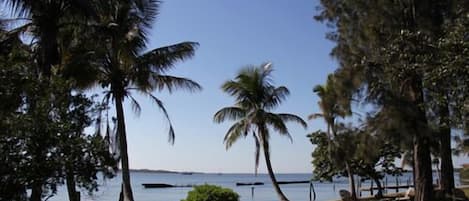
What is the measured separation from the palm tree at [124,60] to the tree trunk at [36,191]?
7690 millimetres

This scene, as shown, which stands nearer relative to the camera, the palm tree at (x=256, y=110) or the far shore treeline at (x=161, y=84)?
the far shore treeline at (x=161, y=84)

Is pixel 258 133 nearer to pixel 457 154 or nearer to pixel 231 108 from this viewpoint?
pixel 231 108

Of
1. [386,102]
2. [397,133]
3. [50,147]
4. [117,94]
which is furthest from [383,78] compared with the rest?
[50,147]

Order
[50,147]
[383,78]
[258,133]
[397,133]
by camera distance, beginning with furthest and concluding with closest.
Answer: [258,133] < [397,133] < [383,78] < [50,147]

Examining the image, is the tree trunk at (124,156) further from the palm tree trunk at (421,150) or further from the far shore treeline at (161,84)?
the palm tree trunk at (421,150)

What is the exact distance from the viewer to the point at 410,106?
1817 centimetres

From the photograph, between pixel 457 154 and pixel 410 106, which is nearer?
pixel 410 106

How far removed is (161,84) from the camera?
69.3 ft

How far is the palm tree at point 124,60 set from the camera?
18000 mm

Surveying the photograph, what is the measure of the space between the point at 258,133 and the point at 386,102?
9.22m

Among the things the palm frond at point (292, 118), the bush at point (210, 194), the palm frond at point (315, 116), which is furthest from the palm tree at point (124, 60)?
the palm frond at point (315, 116)

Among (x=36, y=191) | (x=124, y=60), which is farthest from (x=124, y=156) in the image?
(x=36, y=191)

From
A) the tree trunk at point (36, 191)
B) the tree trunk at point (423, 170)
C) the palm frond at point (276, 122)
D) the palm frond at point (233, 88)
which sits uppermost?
the palm frond at point (233, 88)

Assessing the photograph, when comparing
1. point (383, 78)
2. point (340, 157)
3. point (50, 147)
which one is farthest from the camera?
point (340, 157)
